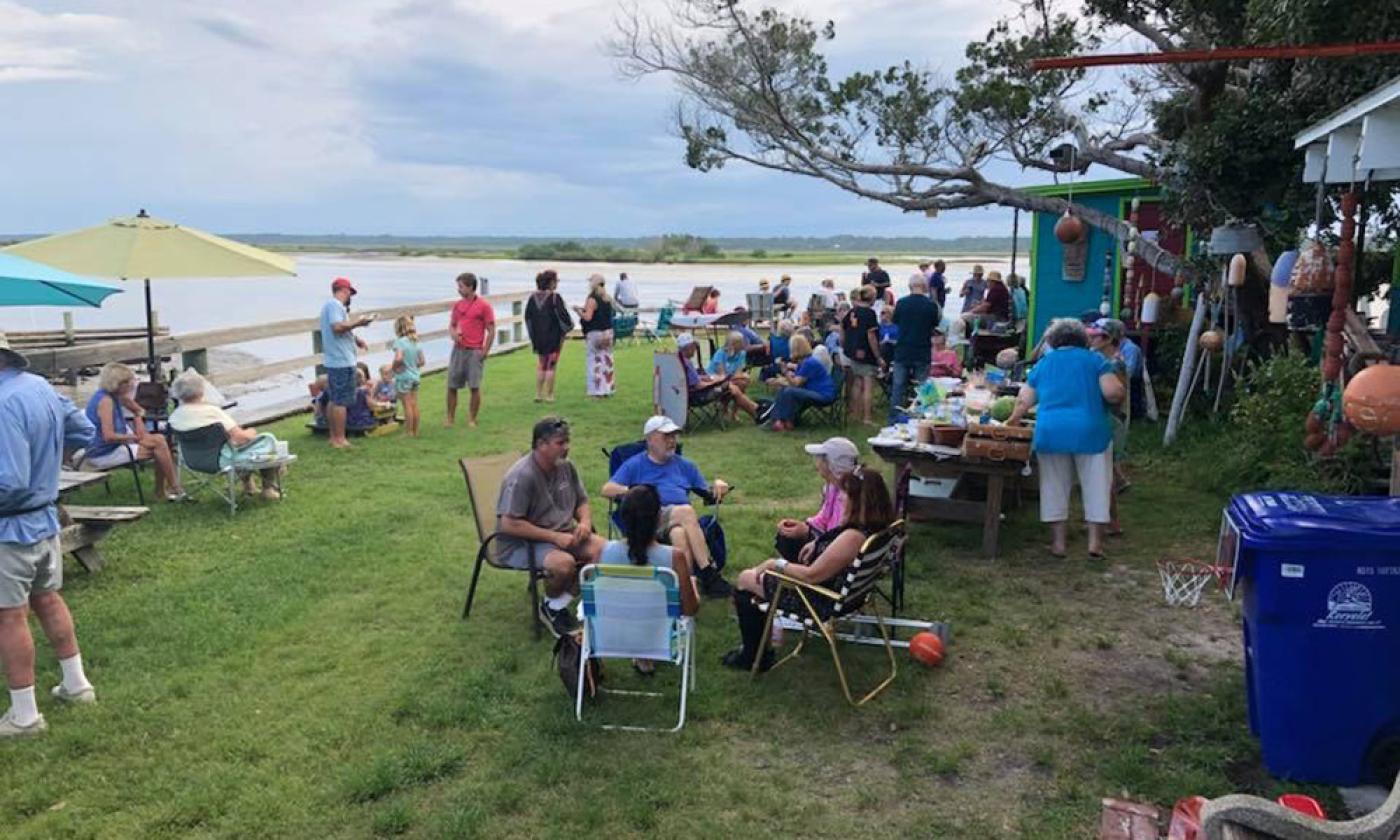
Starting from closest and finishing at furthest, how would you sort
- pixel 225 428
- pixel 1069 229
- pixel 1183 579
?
pixel 1183 579, pixel 225 428, pixel 1069 229

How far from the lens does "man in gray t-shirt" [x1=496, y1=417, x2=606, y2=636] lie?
497 cm

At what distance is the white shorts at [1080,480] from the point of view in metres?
6.15

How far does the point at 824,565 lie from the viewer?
4445 millimetres

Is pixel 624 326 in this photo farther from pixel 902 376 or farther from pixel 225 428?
pixel 225 428

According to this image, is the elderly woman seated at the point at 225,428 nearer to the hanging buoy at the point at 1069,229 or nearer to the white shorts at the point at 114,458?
the white shorts at the point at 114,458

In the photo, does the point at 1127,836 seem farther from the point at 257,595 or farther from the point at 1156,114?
the point at 1156,114

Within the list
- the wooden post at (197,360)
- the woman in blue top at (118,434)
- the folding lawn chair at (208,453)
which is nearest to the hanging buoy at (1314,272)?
the folding lawn chair at (208,453)

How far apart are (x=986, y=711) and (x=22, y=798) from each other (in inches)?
144

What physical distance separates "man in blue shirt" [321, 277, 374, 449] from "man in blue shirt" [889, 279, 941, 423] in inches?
202

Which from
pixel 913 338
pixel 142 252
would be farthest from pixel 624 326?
pixel 142 252

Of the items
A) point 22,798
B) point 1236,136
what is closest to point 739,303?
point 1236,136

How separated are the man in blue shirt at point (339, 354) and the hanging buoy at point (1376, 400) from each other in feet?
25.3

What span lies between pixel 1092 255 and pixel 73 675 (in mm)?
13068

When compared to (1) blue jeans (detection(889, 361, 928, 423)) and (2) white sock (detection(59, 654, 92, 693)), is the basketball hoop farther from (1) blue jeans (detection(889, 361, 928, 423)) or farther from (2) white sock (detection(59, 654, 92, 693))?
(2) white sock (detection(59, 654, 92, 693))
